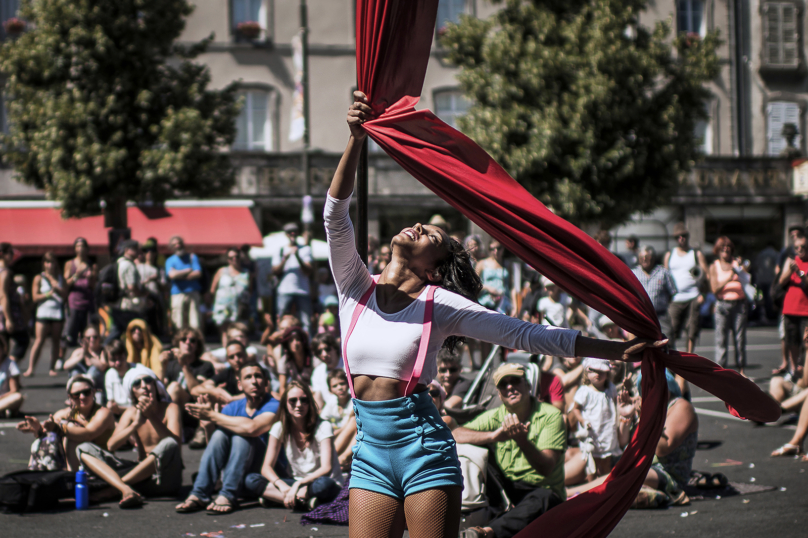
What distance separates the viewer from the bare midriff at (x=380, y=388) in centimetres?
344

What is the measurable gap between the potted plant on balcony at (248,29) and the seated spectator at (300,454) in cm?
1939

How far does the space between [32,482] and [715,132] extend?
2574 centimetres

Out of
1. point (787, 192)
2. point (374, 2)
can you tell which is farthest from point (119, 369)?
point (787, 192)

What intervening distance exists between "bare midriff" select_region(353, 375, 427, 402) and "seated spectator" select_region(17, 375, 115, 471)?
4345mm

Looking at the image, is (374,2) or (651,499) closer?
(374,2)

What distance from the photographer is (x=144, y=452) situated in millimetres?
7301

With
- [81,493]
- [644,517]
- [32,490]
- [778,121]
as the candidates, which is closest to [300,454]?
[81,493]

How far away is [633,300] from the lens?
3.43 metres

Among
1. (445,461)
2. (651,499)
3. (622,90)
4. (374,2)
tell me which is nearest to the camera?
(445,461)

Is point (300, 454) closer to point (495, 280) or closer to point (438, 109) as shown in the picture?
point (495, 280)

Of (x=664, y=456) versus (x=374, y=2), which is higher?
(x=374, y=2)

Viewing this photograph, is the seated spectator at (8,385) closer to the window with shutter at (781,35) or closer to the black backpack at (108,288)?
the black backpack at (108,288)

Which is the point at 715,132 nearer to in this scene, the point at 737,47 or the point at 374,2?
the point at 737,47

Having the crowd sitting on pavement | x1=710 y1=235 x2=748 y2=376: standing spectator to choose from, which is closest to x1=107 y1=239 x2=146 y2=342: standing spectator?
the crowd sitting on pavement
